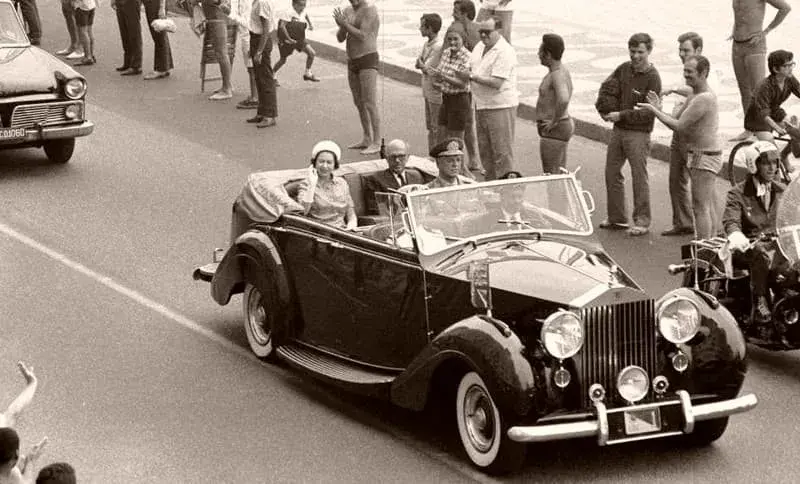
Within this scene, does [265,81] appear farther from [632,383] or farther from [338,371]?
[632,383]

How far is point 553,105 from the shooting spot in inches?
Answer: 603

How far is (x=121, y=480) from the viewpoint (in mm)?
9570

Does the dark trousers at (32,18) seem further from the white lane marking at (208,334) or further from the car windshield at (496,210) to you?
the car windshield at (496,210)

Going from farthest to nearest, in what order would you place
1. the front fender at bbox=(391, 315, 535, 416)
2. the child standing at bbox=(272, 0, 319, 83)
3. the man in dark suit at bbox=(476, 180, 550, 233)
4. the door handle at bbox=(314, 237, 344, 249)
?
1. the child standing at bbox=(272, 0, 319, 83)
2. the door handle at bbox=(314, 237, 344, 249)
3. the man in dark suit at bbox=(476, 180, 550, 233)
4. the front fender at bbox=(391, 315, 535, 416)

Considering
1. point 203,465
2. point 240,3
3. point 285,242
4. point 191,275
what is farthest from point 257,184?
point 240,3

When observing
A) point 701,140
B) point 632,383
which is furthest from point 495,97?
point 632,383

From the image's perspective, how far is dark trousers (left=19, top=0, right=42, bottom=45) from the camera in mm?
24594

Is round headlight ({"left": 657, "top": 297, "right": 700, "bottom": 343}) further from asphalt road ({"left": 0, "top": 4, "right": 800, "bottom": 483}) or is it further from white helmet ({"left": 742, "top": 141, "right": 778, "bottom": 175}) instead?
white helmet ({"left": 742, "top": 141, "right": 778, "bottom": 175})

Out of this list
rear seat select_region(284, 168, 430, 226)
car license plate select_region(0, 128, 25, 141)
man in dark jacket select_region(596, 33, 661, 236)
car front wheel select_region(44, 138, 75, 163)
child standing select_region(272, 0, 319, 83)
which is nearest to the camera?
rear seat select_region(284, 168, 430, 226)

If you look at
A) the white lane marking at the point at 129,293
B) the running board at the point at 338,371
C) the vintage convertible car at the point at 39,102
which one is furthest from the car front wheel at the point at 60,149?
the running board at the point at 338,371

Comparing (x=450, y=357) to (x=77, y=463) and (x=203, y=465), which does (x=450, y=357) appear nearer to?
(x=203, y=465)

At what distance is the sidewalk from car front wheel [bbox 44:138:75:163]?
13.5ft

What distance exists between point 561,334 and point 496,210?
1.58m

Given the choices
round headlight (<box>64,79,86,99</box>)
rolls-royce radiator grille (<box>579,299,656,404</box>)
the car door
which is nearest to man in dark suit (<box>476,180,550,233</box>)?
the car door
